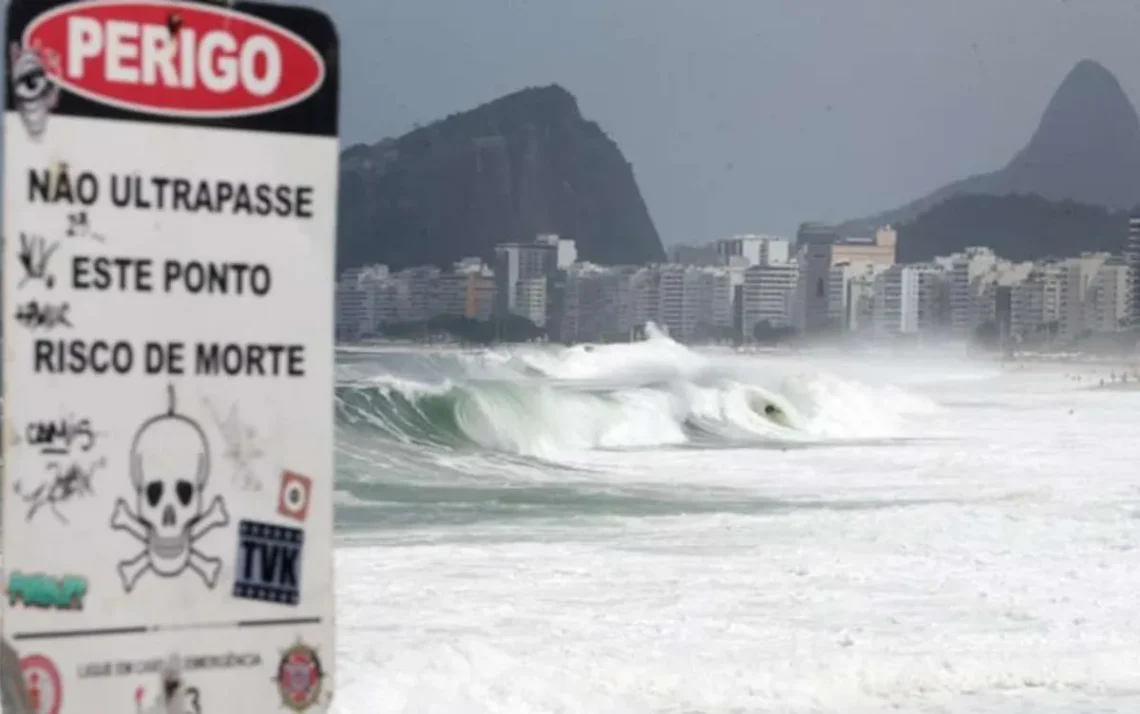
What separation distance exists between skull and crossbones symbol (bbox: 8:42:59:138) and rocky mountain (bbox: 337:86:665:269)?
48.6 meters

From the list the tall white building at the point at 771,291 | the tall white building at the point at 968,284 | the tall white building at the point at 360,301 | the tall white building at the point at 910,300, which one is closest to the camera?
the tall white building at the point at 360,301

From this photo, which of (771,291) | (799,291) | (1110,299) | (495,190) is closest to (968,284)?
(1110,299)

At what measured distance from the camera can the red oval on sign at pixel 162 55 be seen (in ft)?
6.44

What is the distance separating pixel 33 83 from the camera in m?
1.95

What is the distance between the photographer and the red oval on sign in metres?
1.96

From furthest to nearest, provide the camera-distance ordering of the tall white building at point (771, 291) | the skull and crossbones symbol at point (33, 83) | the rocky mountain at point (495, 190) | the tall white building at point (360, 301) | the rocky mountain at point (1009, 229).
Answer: the rocky mountain at point (1009, 229)
the tall white building at point (771, 291)
the rocky mountain at point (495, 190)
the tall white building at point (360, 301)
the skull and crossbones symbol at point (33, 83)

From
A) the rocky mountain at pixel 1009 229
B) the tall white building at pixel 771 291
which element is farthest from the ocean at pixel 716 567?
the rocky mountain at pixel 1009 229

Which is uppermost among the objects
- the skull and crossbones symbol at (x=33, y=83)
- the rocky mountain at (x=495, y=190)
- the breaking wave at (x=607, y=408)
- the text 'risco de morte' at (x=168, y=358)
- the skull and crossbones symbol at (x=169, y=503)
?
the rocky mountain at (x=495, y=190)

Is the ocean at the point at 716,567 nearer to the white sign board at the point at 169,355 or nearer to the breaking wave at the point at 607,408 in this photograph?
the breaking wave at the point at 607,408

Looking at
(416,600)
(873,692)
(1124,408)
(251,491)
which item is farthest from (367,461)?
A: (1124,408)

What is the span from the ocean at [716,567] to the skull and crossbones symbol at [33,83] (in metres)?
3.85

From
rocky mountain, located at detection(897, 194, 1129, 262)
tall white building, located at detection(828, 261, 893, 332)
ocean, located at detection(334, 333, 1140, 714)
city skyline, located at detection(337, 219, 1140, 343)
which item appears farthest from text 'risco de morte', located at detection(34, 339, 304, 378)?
rocky mountain, located at detection(897, 194, 1129, 262)

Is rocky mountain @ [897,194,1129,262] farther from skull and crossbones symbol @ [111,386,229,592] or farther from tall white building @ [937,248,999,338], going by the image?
skull and crossbones symbol @ [111,386,229,592]

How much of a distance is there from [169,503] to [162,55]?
508 mm
